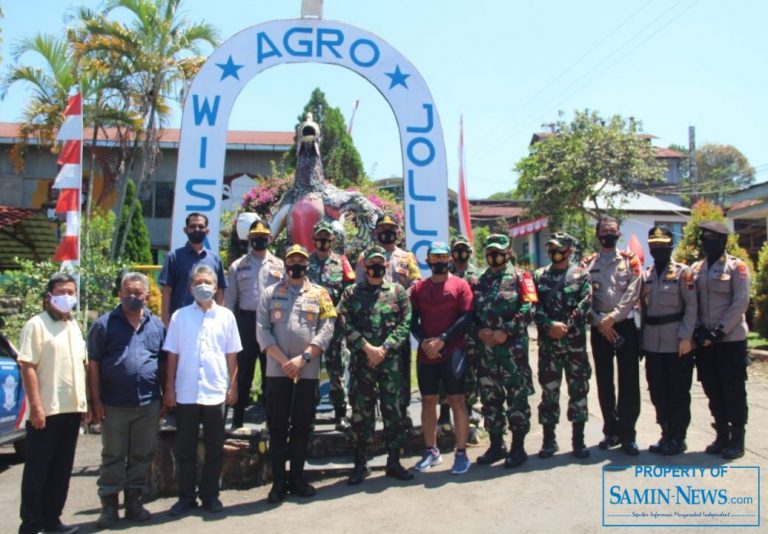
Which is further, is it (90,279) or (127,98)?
(127,98)

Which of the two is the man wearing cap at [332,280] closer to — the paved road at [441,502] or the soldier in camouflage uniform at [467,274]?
the paved road at [441,502]

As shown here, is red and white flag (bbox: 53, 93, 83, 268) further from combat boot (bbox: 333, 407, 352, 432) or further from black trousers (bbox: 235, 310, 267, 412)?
combat boot (bbox: 333, 407, 352, 432)

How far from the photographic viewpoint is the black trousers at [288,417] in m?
4.92

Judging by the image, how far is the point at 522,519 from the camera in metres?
4.37

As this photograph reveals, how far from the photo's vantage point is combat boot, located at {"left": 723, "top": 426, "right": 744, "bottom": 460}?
536cm

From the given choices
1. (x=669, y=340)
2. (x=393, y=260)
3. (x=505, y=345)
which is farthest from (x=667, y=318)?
(x=393, y=260)

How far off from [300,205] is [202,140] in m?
1.20

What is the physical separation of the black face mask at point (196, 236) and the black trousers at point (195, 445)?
4.58 ft

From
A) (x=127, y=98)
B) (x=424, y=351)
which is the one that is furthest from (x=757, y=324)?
(x=127, y=98)

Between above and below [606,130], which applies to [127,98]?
below

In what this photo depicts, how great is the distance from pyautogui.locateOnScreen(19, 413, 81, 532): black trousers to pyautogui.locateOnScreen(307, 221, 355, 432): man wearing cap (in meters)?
2.03

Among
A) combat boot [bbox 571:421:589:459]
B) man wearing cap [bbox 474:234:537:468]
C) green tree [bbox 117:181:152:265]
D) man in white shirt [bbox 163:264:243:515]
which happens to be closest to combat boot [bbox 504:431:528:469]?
man wearing cap [bbox 474:234:537:468]

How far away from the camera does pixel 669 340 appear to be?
5570mm

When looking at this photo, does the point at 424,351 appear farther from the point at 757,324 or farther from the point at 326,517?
the point at 757,324
